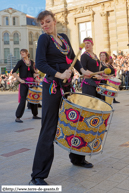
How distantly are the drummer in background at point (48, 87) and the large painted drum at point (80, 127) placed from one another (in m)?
0.12

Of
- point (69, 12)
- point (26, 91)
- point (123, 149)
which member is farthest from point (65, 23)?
point (123, 149)

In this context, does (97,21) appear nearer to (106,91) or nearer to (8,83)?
(8,83)

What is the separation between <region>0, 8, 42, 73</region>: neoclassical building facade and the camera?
5788 centimetres

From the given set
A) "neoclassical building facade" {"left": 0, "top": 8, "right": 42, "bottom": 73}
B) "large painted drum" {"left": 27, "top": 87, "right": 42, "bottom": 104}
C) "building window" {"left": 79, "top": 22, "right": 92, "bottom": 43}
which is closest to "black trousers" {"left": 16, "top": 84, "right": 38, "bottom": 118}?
"large painted drum" {"left": 27, "top": 87, "right": 42, "bottom": 104}

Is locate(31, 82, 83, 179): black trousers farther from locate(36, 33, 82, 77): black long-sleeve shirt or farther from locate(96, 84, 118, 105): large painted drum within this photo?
locate(96, 84, 118, 105): large painted drum

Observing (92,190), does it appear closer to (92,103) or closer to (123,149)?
(92,103)

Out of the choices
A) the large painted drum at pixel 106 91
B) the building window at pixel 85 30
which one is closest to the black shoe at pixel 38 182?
the large painted drum at pixel 106 91

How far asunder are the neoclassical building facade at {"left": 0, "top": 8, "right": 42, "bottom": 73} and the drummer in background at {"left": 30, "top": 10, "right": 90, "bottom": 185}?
183ft

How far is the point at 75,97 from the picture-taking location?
318cm

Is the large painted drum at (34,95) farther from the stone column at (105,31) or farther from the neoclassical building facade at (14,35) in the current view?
the neoclassical building facade at (14,35)

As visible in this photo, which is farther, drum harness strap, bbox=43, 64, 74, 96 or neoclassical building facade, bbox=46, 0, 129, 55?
neoclassical building facade, bbox=46, 0, 129, 55

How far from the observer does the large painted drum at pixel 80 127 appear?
8.82ft

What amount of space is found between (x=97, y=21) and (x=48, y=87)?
79.2 ft

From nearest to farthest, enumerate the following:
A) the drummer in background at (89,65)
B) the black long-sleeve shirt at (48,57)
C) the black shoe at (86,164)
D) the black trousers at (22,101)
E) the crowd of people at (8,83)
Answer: the black long-sleeve shirt at (48,57), the black shoe at (86,164), the drummer in background at (89,65), the black trousers at (22,101), the crowd of people at (8,83)
